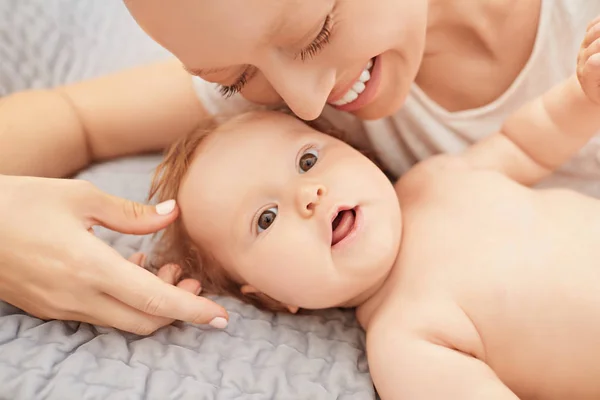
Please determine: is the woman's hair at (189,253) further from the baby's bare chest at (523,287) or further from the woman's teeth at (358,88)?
the baby's bare chest at (523,287)

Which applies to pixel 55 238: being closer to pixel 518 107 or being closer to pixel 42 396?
pixel 42 396

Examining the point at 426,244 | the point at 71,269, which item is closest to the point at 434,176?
the point at 426,244

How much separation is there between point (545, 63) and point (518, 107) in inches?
3.7

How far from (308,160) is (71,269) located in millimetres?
418

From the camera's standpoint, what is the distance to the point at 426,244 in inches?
40.3

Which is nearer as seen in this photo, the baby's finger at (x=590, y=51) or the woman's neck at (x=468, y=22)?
the baby's finger at (x=590, y=51)

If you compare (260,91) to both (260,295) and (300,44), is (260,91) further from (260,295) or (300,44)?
(260,295)

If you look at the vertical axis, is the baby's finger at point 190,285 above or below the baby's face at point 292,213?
below

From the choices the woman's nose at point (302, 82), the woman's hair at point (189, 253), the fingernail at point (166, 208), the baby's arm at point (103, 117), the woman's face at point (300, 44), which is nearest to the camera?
the woman's face at point (300, 44)

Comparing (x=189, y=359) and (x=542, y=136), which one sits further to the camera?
(x=542, y=136)

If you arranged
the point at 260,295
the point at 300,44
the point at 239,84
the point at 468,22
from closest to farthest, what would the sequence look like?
the point at 300,44, the point at 239,84, the point at 260,295, the point at 468,22

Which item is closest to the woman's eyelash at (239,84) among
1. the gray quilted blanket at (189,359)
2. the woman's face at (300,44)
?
the woman's face at (300,44)

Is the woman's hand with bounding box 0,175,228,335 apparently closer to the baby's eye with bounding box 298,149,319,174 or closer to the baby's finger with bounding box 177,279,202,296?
the baby's finger with bounding box 177,279,202,296

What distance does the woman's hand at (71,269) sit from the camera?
86 cm
